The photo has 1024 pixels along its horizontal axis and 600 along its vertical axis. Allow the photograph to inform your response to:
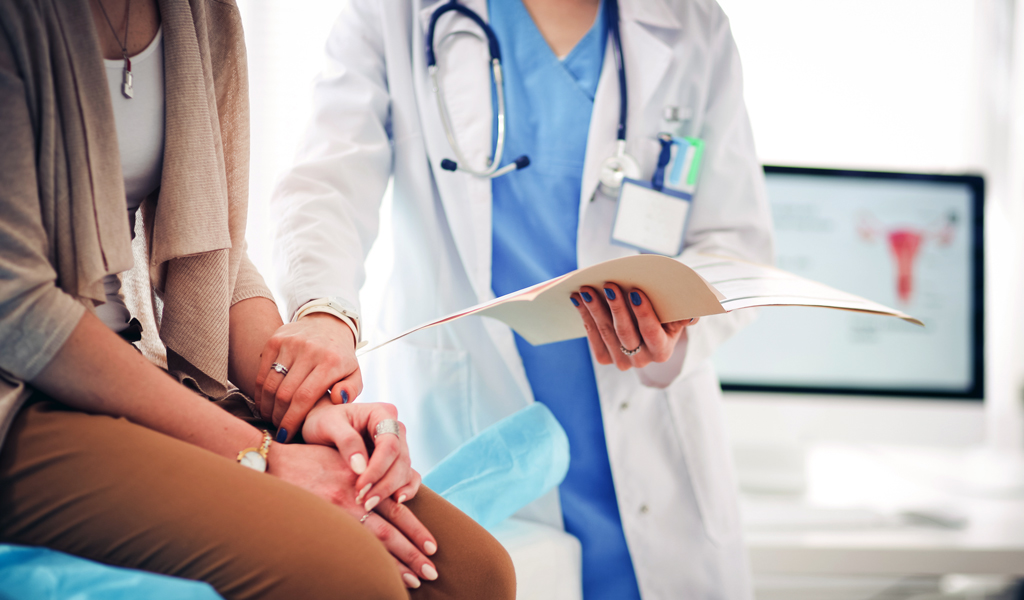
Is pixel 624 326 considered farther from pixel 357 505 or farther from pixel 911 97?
pixel 911 97

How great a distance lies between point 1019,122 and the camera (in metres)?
1.74

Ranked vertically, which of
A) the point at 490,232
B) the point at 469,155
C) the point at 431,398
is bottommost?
the point at 431,398

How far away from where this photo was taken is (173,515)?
37 centimetres

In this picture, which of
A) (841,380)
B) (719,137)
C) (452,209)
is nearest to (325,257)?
(452,209)

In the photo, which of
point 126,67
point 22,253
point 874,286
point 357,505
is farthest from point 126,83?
point 874,286

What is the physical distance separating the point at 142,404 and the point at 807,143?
179 cm

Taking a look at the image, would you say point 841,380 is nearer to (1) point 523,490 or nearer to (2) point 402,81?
(1) point 523,490

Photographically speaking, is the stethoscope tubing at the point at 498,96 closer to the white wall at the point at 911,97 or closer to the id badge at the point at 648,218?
the id badge at the point at 648,218

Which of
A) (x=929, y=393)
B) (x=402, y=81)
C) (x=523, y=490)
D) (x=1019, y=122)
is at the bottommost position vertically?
(x=929, y=393)

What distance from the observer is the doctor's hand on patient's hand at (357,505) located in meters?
0.46

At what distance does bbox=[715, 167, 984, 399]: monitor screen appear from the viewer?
4.82 feet

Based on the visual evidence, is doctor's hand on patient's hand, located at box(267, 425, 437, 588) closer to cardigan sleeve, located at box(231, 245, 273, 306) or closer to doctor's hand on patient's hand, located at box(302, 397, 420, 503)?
doctor's hand on patient's hand, located at box(302, 397, 420, 503)

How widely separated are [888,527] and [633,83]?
0.99 m

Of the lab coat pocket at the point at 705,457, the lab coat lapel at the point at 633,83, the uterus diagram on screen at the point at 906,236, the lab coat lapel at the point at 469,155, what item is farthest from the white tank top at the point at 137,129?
the uterus diagram on screen at the point at 906,236
